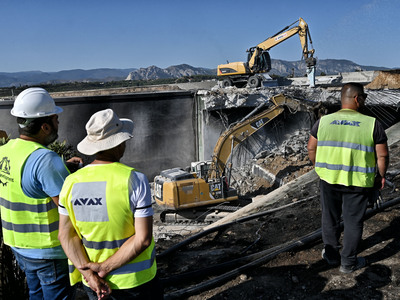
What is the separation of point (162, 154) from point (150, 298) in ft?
38.6

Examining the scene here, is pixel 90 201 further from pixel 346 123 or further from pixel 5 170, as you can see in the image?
pixel 346 123

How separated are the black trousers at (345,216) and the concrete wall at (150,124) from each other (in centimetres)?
1036

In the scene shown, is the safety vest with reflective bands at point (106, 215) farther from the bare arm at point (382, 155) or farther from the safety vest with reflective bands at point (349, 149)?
the bare arm at point (382, 155)

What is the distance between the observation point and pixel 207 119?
43.9 ft

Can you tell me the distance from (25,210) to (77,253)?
21.4 inches

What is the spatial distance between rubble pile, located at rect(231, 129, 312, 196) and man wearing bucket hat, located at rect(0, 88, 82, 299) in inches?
382

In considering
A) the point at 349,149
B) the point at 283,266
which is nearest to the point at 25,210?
the point at 283,266

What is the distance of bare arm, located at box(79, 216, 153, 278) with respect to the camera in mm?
1959

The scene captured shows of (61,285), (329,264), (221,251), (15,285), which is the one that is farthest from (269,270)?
(15,285)

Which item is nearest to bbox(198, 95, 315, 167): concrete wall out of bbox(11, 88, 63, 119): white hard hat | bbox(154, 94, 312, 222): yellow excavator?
bbox(154, 94, 312, 222): yellow excavator

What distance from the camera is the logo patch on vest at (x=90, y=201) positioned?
1959 millimetres

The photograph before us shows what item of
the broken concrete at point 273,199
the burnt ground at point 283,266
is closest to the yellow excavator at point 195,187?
the broken concrete at point 273,199

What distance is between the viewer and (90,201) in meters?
1.98

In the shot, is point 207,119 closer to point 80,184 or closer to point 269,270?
point 269,270
